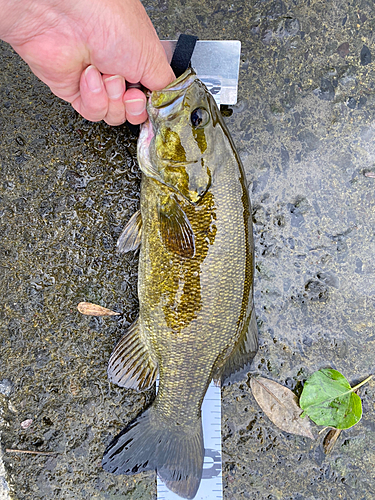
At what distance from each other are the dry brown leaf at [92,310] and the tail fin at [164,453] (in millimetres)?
655

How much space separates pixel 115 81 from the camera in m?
1.85

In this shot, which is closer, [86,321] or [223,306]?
[223,306]

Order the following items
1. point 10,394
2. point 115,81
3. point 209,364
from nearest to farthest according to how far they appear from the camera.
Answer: point 115,81, point 209,364, point 10,394

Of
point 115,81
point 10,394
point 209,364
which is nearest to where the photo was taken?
point 115,81

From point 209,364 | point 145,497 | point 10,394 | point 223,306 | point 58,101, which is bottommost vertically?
point 145,497

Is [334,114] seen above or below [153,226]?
above

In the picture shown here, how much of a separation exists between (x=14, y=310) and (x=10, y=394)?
1.72 ft

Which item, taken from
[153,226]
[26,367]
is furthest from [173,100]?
[26,367]

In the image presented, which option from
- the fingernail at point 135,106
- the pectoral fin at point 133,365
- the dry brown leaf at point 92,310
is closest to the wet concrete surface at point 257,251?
the dry brown leaf at point 92,310

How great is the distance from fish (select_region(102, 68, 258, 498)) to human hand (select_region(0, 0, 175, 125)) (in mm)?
131

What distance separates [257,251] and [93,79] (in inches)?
55.2

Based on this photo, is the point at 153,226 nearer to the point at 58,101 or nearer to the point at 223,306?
the point at 223,306

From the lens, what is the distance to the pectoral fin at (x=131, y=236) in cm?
217

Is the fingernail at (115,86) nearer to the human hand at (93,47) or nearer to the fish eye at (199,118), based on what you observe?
the human hand at (93,47)
